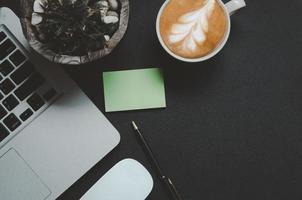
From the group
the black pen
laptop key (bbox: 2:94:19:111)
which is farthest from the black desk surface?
laptop key (bbox: 2:94:19:111)

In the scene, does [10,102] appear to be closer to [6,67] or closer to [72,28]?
[6,67]

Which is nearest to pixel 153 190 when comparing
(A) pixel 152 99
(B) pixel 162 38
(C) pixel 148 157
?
(C) pixel 148 157

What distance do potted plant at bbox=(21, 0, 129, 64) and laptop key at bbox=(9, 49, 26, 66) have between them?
55mm

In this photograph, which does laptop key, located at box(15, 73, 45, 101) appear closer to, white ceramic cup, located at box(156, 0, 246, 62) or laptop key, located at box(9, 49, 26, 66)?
laptop key, located at box(9, 49, 26, 66)

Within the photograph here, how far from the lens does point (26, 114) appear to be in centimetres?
71

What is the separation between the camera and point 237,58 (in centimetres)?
78

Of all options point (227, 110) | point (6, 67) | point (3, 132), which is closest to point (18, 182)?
point (3, 132)

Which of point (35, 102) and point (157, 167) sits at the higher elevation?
point (35, 102)

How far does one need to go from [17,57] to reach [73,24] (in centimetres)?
12

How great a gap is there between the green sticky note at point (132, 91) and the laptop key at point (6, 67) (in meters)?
0.16

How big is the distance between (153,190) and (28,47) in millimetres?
333

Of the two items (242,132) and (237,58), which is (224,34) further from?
(242,132)

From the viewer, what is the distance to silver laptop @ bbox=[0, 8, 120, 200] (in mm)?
706

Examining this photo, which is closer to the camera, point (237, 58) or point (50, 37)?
point (50, 37)
